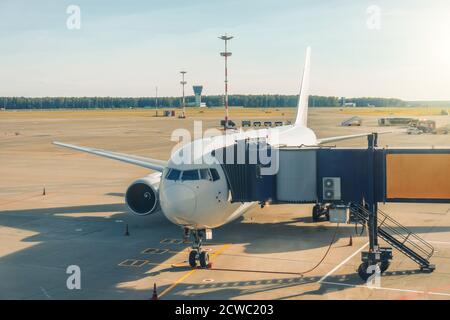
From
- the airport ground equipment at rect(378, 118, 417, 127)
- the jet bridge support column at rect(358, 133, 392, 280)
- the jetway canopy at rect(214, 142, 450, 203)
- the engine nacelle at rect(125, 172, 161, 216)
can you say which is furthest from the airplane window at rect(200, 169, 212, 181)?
the airport ground equipment at rect(378, 118, 417, 127)

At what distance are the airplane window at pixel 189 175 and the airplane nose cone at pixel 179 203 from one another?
467 mm

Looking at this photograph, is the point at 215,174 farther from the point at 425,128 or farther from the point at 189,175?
the point at 425,128

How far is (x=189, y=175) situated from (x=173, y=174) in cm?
73

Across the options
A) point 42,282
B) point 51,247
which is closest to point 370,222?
point 42,282

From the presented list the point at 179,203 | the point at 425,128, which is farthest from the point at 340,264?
the point at 425,128

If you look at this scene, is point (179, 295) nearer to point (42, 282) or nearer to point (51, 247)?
point (42, 282)

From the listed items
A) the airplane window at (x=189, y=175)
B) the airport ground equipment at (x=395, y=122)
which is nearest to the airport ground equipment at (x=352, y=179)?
the airplane window at (x=189, y=175)

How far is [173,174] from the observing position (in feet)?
77.4

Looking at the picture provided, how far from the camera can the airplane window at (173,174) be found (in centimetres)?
2341

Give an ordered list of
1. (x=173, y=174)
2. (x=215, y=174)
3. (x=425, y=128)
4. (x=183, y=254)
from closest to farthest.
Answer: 1. (x=173, y=174)
2. (x=215, y=174)
3. (x=183, y=254)
4. (x=425, y=128)

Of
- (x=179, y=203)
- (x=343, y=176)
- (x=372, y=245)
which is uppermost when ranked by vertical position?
(x=343, y=176)

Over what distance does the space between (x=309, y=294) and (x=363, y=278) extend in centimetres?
287

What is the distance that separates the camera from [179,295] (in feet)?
65.5

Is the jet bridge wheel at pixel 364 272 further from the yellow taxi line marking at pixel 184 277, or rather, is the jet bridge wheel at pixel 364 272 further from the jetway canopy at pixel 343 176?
the yellow taxi line marking at pixel 184 277
